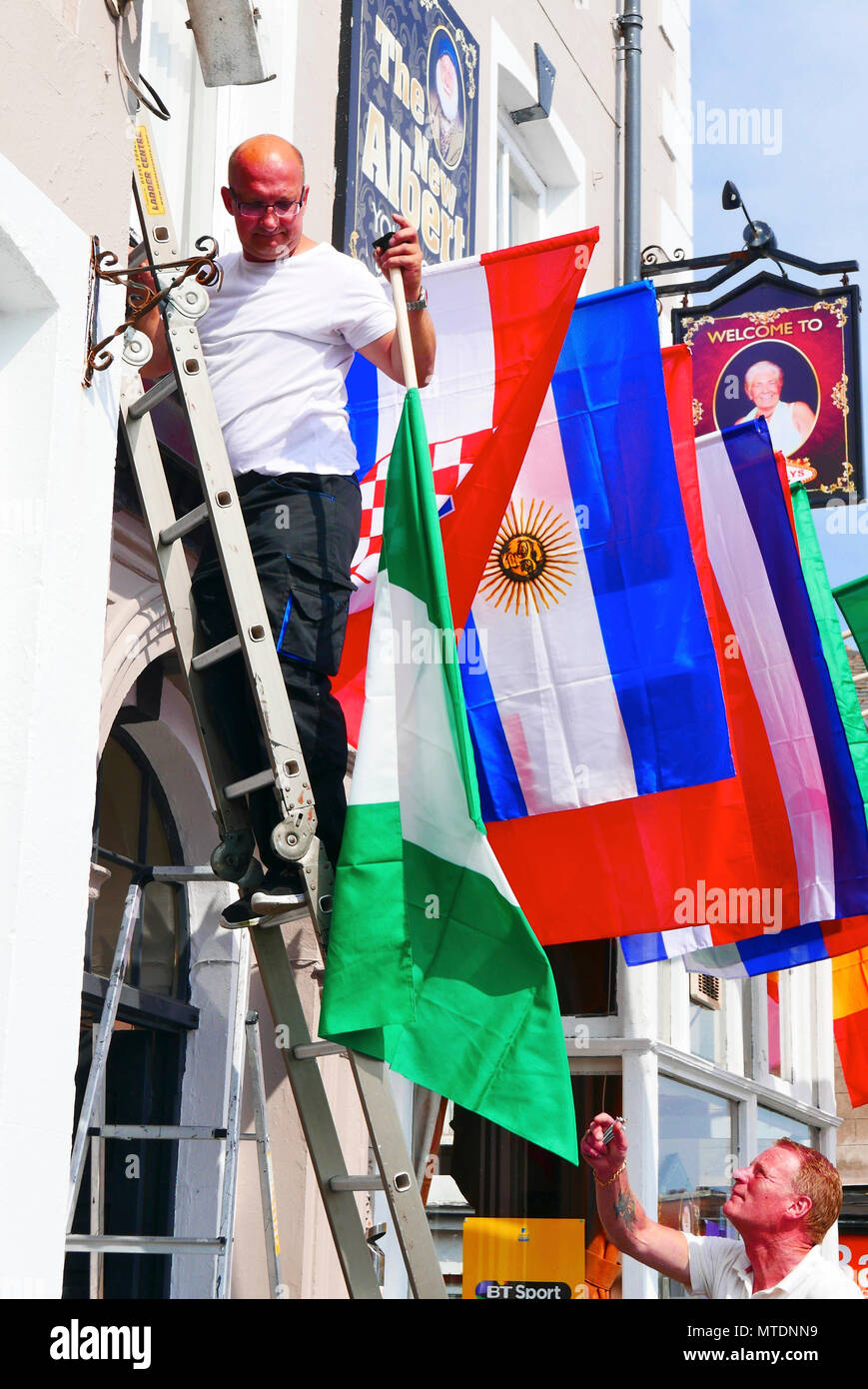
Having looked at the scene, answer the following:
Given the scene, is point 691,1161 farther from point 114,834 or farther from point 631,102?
point 631,102

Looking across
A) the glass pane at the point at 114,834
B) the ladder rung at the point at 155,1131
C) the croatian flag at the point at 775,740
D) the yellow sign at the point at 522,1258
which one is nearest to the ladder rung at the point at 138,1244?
the ladder rung at the point at 155,1131

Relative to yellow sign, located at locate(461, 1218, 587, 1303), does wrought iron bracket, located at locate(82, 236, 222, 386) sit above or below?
above

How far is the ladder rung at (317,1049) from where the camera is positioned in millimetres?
3729

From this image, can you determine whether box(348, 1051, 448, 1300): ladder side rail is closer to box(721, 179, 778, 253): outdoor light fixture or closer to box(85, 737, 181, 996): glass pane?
box(85, 737, 181, 996): glass pane

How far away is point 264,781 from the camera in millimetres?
3871

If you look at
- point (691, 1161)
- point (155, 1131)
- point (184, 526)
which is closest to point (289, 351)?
point (184, 526)

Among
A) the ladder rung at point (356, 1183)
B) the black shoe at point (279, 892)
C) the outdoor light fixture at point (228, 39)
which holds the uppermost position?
the outdoor light fixture at point (228, 39)

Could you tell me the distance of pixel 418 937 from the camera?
375cm

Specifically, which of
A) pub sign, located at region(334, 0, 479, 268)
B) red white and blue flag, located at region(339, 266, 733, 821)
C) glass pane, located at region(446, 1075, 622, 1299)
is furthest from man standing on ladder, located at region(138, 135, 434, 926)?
glass pane, located at region(446, 1075, 622, 1299)

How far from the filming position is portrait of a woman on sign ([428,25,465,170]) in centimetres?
803

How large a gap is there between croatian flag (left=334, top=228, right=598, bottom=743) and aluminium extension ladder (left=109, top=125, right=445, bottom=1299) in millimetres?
1669

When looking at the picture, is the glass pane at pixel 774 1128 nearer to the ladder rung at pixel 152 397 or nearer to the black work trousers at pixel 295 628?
the black work trousers at pixel 295 628

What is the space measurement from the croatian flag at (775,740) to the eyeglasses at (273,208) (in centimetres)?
342
